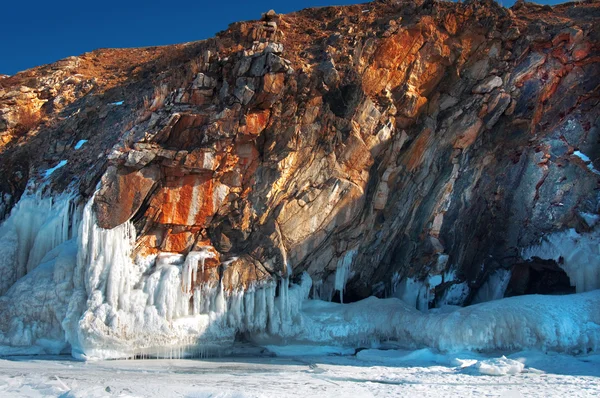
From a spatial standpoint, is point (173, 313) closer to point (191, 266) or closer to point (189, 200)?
point (191, 266)

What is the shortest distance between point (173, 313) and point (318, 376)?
18.0 ft

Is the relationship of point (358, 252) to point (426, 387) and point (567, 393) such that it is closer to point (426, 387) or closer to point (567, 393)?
point (426, 387)

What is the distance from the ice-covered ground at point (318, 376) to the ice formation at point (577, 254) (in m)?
3.37

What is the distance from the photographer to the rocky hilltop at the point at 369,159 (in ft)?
57.8

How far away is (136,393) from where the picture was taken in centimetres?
1057

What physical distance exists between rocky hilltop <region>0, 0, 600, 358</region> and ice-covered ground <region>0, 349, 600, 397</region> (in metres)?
3.60

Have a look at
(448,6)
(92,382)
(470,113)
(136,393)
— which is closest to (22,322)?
(92,382)

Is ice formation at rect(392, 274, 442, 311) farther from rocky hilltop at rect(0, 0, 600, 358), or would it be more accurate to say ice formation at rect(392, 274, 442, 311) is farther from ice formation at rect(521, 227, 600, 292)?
ice formation at rect(521, 227, 600, 292)

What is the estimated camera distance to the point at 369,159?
1923cm

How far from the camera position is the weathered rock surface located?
1781cm

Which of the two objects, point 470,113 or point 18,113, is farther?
point 18,113

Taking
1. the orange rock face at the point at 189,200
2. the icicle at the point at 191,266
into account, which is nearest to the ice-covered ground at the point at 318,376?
the icicle at the point at 191,266

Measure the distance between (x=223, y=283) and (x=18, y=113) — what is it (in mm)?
13007

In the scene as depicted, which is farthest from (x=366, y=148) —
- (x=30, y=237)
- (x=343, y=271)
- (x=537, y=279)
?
(x=30, y=237)
